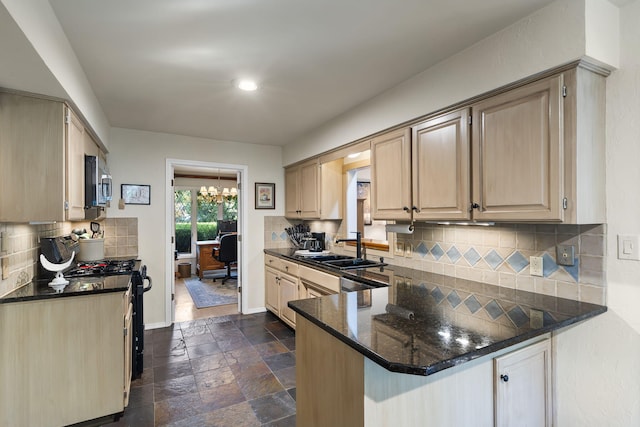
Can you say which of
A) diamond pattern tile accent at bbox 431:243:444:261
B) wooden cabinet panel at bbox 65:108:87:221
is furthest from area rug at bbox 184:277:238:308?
diamond pattern tile accent at bbox 431:243:444:261

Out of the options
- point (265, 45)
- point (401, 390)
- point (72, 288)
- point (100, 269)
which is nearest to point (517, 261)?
point (401, 390)

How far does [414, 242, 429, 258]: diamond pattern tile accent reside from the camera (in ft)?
8.69

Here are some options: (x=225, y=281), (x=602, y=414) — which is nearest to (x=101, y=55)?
(x=602, y=414)

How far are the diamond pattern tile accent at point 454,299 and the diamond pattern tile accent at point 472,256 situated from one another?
0.38 meters

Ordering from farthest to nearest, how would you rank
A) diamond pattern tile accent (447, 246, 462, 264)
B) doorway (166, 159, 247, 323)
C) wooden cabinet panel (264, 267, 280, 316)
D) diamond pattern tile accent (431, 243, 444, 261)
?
1. doorway (166, 159, 247, 323)
2. wooden cabinet panel (264, 267, 280, 316)
3. diamond pattern tile accent (431, 243, 444, 261)
4. diamond pattern tile accent (447, 246, 462, 264)

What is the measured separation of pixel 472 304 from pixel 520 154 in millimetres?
823

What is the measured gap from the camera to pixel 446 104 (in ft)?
6.96

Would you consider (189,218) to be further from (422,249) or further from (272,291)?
(422,249)

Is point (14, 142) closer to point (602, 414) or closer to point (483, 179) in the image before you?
point (483, 179)

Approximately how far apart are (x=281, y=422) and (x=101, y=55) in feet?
8.52

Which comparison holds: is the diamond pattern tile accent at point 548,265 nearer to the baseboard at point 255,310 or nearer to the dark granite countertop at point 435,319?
the dark granite countertop at point 435,319

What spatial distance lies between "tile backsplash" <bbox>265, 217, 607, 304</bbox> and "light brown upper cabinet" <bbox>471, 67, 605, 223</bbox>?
0.18 metres

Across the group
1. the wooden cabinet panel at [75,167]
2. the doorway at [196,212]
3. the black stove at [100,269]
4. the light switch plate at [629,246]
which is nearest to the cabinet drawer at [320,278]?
the black stove at [100,269]

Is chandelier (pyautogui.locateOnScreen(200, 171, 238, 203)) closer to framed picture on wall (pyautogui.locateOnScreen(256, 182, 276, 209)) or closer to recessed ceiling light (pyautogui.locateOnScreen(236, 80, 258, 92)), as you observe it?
framed picture on wall (pyautogui.locateOnScreen(256, 182, 276, 209))
